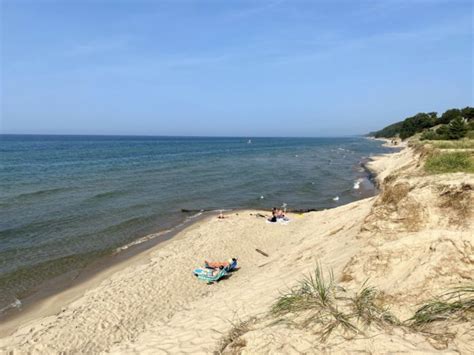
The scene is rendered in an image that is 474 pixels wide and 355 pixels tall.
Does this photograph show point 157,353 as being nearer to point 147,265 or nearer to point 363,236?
point 363,236

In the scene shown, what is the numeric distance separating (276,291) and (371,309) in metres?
2.86

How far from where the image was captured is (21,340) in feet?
26.6

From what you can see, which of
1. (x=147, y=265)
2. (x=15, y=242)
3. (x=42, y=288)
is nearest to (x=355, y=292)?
(x=147, y=265)

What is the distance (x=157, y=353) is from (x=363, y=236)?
5811 millimetres

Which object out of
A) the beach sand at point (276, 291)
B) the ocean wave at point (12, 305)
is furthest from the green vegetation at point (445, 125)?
the ocean wave at point (12, 305)

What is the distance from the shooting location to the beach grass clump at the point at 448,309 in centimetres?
420

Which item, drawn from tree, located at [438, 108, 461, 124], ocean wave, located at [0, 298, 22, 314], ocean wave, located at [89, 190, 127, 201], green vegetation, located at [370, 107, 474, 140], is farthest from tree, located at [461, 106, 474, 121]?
ocean wave, located at [0, 298, 22, 314]

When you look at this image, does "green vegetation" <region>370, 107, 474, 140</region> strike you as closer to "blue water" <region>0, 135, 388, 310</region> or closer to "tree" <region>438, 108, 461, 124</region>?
"tree" <region>438, 108, 461, 124</region>

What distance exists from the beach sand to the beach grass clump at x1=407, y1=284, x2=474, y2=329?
0.17 meters

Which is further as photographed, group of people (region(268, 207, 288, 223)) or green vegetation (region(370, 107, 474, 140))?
green vegetation (region(370, 107, 474, 140))

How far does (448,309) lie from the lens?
4.31m

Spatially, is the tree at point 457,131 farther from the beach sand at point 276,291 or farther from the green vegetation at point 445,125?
the beach sand at point 276,291

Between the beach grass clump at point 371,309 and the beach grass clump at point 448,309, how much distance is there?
29cm

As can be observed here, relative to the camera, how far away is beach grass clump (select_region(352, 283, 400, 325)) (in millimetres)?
4473
